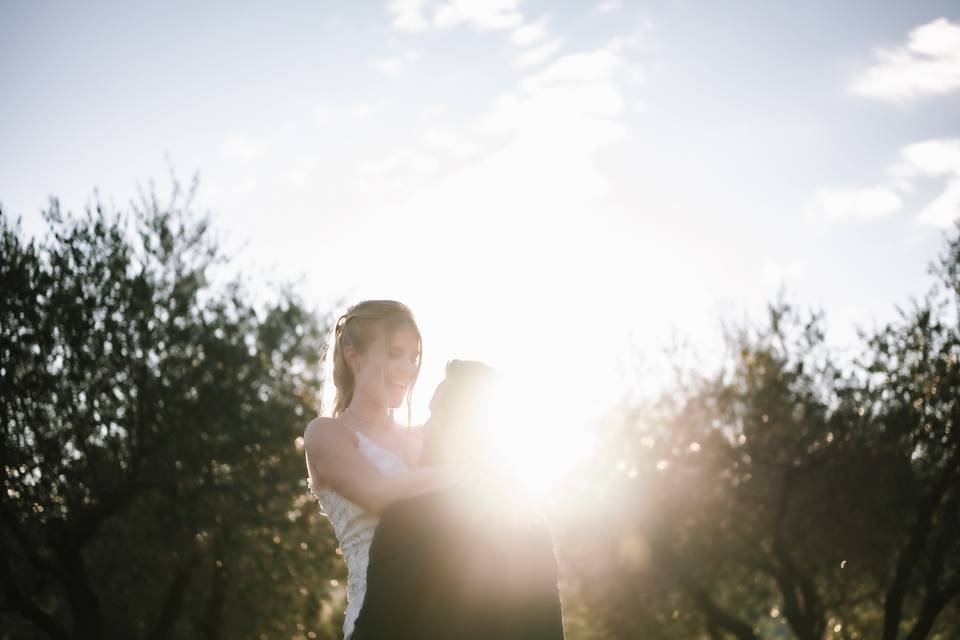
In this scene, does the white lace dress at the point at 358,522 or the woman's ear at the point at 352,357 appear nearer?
the white lace dress at the point at 358,522

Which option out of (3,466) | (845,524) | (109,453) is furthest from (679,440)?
(3,466)

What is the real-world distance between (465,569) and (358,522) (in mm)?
871

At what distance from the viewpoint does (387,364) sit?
387 centimetres

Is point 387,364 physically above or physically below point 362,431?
above

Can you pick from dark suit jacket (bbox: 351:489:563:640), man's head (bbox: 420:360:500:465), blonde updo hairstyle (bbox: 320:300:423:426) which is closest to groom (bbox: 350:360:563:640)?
dark suit jacket (bbox: 351:489:563:640)

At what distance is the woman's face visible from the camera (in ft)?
12.7

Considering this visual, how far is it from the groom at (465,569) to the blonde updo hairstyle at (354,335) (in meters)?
0.95

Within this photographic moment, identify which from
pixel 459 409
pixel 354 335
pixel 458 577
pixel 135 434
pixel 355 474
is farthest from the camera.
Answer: pixel 135 434

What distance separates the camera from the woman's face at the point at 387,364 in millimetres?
3857

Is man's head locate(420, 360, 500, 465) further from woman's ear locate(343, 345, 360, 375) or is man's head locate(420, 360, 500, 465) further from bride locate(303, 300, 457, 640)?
woman's ear locate(343, 345, 360, 375)

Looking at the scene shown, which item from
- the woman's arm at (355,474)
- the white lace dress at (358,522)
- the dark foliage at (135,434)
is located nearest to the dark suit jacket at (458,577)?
the woman's arm at (355,474)

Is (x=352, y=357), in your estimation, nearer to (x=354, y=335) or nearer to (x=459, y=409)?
(x=354, y=335)

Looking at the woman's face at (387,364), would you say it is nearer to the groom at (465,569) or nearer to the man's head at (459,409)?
the man's head at (459,409)

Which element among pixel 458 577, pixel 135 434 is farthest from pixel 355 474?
pixel 135 434
